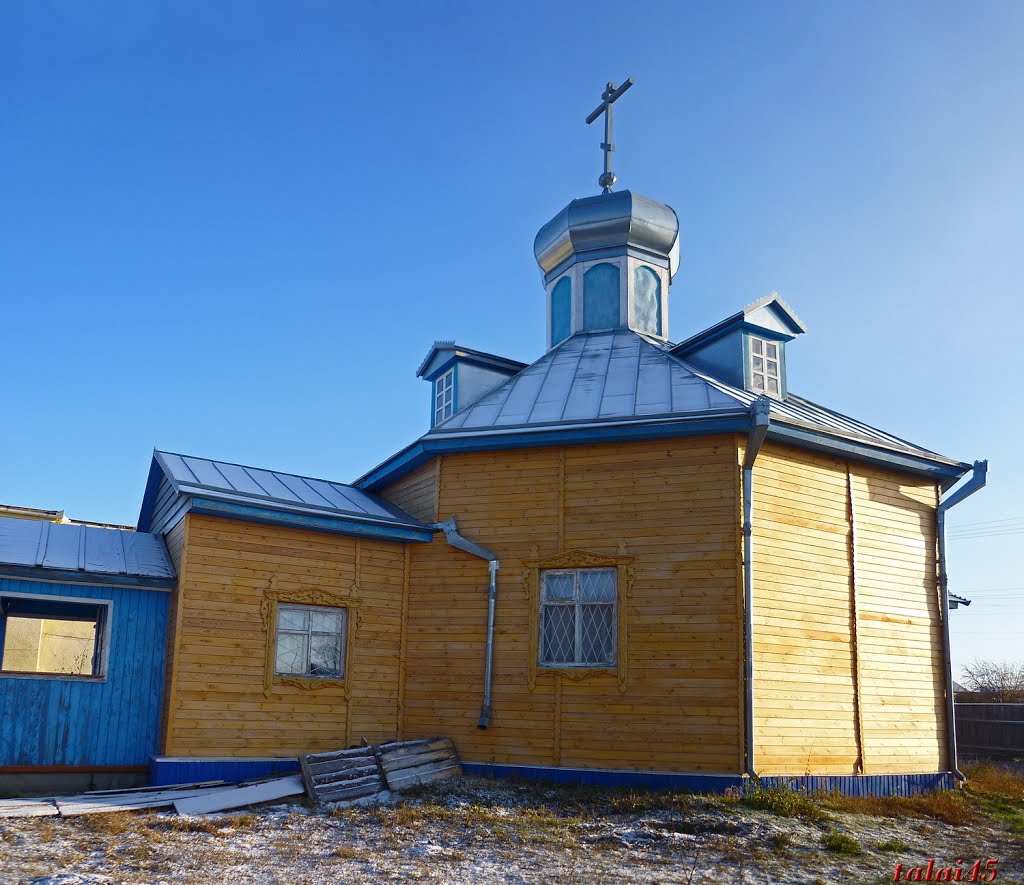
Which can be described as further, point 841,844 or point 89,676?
point 89,676

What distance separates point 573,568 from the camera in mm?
A: 11891

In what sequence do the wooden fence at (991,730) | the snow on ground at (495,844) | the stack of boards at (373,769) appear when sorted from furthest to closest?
the wooden fence at (991,730)
the stack of boards at (373,769)
the snow on ground at (495,844)

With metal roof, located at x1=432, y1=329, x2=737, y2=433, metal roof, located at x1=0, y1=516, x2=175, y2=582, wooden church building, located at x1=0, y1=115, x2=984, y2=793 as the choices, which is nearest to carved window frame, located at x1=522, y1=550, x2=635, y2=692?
wooden church building, located at x1=0, y1=115, x2=984, y2=793

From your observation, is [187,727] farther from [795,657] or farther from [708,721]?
[795,657]

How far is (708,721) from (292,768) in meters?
4.76

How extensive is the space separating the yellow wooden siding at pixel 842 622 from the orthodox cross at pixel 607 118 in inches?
297

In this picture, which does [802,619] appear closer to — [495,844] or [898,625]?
[898,625]

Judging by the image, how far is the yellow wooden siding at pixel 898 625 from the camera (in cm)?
1189

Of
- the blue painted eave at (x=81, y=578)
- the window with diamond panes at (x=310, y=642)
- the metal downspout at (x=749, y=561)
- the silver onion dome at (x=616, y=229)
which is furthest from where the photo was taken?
the silver onion dome at (x=616, y=229)

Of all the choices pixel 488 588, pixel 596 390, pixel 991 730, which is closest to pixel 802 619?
pixel 488 588

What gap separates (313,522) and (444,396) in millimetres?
4123

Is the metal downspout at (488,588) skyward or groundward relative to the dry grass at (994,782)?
skyward

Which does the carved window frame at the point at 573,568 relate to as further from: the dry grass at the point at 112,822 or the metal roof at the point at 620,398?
the dry grass at the point at 112,822

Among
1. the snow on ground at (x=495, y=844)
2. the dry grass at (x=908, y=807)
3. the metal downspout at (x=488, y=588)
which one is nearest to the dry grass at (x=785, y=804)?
the snow on ground at (x=495, y=844)
